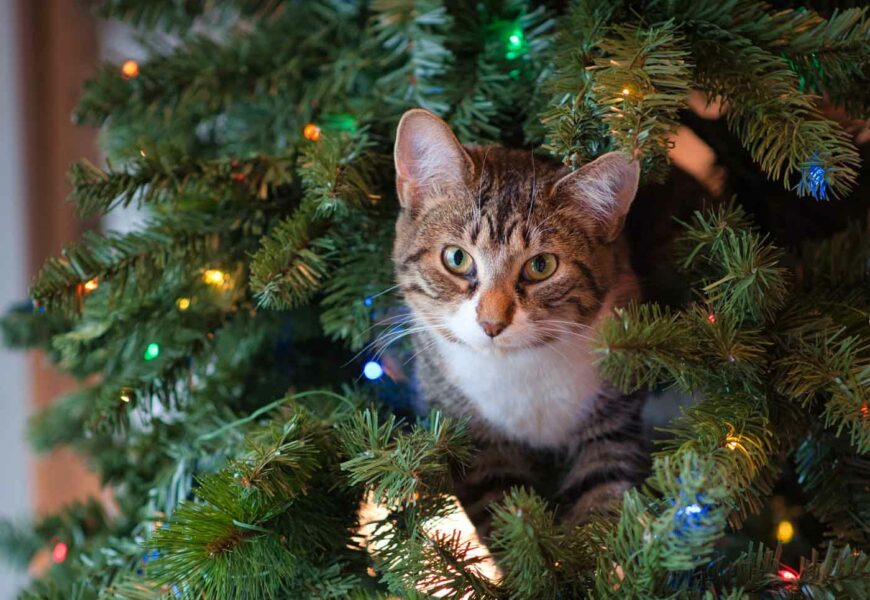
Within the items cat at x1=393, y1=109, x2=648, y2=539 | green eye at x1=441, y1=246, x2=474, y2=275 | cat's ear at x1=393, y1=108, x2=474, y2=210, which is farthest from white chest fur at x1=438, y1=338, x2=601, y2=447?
cat's ear at x1=393, y1=108, x2=474, y2=210

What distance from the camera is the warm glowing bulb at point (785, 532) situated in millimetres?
913

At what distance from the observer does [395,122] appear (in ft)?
3.38

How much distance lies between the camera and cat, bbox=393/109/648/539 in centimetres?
98

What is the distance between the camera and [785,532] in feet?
3.00

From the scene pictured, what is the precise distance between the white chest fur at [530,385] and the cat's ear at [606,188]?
0.17 metres

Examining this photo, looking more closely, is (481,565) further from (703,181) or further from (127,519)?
(703,181)

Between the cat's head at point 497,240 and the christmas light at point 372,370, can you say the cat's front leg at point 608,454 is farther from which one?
the christmas light at point 372,370

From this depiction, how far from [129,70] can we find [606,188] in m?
0.71

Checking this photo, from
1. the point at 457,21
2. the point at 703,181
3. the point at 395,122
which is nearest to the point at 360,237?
the point at 395,122

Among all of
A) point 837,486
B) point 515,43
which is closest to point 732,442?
point 837,486

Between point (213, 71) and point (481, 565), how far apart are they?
2.58 feet

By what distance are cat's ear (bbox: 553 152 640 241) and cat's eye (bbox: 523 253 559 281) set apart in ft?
0.26

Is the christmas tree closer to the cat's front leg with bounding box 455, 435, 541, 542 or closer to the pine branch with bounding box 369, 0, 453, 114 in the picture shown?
the pine branch with bounding box 369, 0, 453, 114

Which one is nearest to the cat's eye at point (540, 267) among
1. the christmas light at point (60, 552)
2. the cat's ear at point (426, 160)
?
the cat's ear at point (426, 160)
